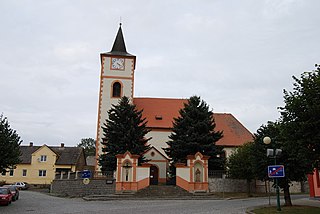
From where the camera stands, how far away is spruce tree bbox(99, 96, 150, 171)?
33.6m

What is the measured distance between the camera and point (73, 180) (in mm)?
31969

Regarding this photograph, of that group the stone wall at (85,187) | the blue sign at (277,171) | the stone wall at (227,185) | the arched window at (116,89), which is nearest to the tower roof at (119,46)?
the arched window at (116,89)

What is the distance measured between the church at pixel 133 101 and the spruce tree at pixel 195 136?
6232 mm

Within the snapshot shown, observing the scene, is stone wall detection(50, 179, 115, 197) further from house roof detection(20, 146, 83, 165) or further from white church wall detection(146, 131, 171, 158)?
house roof detection(20, 146, 83, 165)

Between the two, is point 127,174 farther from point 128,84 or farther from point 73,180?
point 128,84

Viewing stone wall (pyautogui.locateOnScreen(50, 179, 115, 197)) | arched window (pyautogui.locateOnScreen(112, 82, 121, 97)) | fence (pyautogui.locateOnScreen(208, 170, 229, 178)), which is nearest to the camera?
stone wall (pyautogui.locateOnScreen(50, 179, 115, 197))

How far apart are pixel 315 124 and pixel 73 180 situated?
941 inches

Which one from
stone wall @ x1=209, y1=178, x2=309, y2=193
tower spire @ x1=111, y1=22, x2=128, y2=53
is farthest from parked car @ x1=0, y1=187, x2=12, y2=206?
tower spire @ x1=111, y1=22, x2=128, y2=53

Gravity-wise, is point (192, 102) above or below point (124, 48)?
below

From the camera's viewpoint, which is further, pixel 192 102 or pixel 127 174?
pixel 192 102

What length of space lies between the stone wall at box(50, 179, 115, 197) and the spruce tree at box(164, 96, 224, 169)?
7898 mm

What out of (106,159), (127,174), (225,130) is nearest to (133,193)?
(127,174)

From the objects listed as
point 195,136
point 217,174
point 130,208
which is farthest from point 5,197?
point 217,174

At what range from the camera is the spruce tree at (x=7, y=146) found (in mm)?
22391
